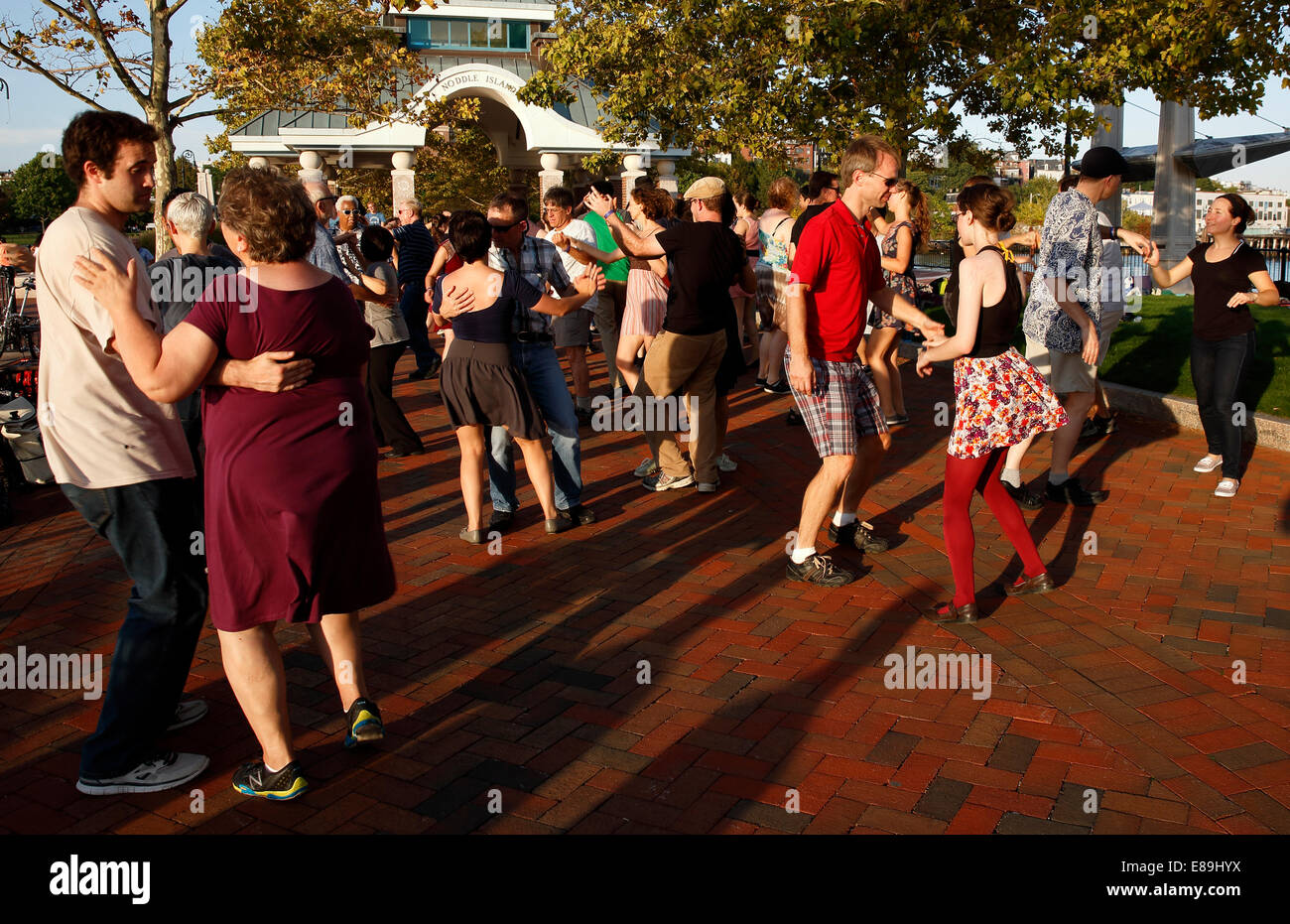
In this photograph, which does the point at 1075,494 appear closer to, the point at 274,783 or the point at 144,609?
the point at 274,783

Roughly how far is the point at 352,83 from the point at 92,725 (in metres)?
14.5

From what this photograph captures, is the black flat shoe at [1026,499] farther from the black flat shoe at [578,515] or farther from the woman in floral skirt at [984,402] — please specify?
the black flat shoe at [578,515]

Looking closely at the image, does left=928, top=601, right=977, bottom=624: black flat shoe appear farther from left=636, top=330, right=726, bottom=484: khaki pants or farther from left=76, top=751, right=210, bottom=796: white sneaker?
left=76, top=751, right=210, bottom=796: white sneaker

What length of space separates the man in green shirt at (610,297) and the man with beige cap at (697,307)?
1996mm

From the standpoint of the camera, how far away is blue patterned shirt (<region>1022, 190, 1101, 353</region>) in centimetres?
652

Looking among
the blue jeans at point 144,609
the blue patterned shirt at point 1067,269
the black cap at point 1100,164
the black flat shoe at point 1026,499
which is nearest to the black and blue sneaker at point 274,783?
the blue jeans at point 144,609

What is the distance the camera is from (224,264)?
486 cm

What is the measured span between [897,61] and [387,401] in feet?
29.4

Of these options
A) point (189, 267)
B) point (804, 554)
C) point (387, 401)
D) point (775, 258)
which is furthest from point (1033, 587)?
point (775, 258)

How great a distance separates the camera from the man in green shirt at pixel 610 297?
9.23 metres

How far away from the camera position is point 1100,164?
6.50 metres

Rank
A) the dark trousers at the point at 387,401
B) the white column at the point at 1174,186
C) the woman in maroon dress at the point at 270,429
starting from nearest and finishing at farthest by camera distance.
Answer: the woman in maroon dress at the point at 270,429, the dark trousers at the point at 387,401, the white column at the point at 1174,186

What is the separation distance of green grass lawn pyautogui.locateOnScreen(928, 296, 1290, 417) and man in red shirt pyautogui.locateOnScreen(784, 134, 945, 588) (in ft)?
→ 13.3

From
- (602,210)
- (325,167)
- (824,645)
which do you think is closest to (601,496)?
(602,210)
